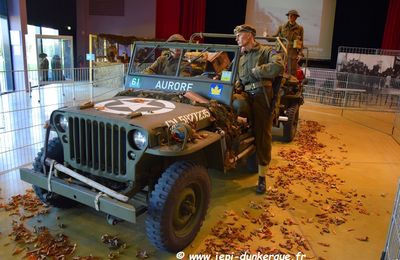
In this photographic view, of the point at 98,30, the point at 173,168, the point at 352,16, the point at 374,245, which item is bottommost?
the point at 374,245

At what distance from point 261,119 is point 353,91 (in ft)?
22.9

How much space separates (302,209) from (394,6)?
12.7m

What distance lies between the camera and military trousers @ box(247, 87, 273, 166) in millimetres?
4160

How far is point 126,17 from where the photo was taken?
14.8m

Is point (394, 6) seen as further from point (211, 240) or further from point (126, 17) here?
point (211, 240)

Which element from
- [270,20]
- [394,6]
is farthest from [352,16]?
[270,20]

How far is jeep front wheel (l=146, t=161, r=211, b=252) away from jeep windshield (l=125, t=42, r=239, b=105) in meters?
1.05

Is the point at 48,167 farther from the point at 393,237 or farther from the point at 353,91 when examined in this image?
the point at 353,91

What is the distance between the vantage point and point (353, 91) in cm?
1015

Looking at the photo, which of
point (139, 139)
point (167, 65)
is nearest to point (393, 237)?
point (139, 139)

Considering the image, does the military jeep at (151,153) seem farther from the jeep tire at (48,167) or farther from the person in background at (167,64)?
the person in background at (167,64)

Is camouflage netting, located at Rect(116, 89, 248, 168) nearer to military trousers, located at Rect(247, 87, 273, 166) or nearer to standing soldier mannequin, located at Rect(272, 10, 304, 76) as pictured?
military trousers, located at Rect(247, 87, 273, 166)

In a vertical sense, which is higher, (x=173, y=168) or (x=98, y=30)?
(x=98, y=30)

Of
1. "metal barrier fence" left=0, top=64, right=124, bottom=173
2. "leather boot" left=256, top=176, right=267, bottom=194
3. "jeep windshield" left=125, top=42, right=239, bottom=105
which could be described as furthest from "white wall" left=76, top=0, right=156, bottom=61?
"leather boot" left=256, top=176, right=267, bottom=194
